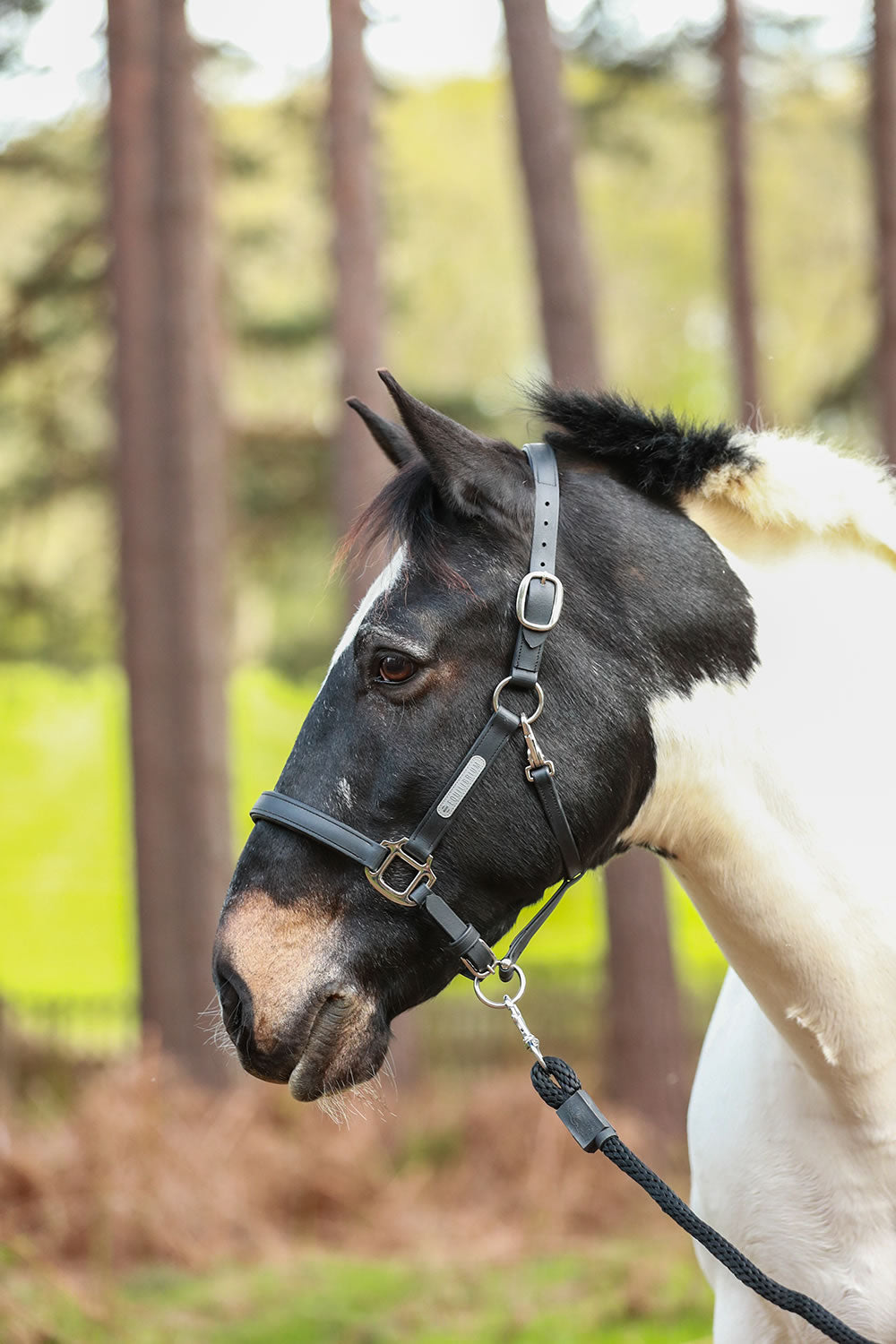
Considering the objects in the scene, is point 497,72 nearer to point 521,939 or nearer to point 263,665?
point 263,665

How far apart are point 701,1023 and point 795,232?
12.6 m

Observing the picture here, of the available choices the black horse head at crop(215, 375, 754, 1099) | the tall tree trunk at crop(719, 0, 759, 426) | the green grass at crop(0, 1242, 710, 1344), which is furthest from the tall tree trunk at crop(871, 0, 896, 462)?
the black horse head at crop(215, 375, 754, 1099)

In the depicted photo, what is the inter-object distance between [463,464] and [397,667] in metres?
0.38

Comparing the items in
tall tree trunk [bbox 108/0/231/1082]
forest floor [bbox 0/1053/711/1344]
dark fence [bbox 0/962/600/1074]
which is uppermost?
tall tree trunk [bbox 108/0/231/1082]

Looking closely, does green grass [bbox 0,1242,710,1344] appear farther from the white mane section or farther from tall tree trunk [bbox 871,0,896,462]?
tall tree trunk [bbox 871,0,896,462]

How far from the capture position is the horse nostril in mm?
2139

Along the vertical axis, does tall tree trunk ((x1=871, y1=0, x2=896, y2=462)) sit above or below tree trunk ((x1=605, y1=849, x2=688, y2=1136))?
above

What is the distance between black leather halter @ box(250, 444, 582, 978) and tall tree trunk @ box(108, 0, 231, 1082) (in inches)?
276

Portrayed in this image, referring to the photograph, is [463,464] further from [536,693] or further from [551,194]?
[551,194]

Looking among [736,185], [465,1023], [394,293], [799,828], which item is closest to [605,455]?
[799,828]

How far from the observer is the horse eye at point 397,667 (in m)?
2.18

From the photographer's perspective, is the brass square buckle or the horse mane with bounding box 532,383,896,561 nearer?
the brass square buckle

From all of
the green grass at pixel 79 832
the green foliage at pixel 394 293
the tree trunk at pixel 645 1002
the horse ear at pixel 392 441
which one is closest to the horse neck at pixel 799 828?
the horse ear at pixel 392 441

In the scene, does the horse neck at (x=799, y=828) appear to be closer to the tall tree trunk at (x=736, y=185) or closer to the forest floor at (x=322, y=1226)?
the forest floor at (x=322, y=1226)
